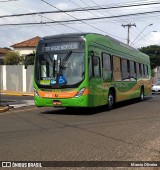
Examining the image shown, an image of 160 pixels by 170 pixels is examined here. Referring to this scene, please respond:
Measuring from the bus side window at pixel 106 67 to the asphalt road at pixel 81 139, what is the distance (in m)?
3.00

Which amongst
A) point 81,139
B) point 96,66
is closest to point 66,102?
point 96,66

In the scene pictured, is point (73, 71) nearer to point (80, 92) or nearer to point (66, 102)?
point (80, 92)

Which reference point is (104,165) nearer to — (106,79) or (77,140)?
(77,140)

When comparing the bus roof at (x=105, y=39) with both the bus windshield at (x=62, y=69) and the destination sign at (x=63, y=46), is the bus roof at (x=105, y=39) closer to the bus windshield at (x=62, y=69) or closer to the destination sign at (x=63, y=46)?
the destination sign at (x=63, y=46)

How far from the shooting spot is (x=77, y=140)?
902cm

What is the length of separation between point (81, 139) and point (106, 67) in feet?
24.7

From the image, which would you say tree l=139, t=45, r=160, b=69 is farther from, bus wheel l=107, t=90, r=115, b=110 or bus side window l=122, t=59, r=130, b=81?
bus wheel l=107, t=90, r=115, b=110

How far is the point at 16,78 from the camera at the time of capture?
32719 millimetres

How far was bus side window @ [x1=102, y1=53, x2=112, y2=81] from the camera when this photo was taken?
15.9m

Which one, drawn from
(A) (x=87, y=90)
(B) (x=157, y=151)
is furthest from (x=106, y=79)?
(B) (x=157, y=151)

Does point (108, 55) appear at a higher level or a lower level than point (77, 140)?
higher

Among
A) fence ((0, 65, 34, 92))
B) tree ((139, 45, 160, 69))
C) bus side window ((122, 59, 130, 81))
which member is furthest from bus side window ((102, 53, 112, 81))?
tree ((139, 45, 160, 69))

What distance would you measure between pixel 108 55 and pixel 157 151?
30.9ft

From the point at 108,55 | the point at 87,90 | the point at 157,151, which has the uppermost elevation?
the point at 108,55
